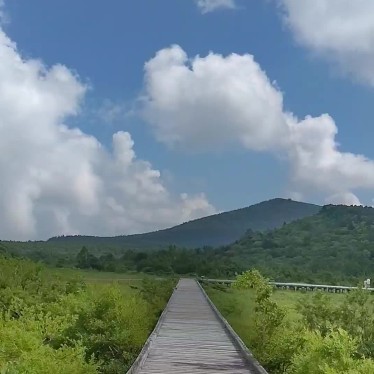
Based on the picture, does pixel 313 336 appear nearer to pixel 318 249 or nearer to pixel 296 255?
pixel 296 255

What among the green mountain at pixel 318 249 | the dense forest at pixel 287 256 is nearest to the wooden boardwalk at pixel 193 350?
the dense forest at pixel 287 256

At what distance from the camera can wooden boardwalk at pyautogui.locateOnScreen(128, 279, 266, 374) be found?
590 inches

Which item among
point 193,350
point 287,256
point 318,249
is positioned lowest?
point 193,350

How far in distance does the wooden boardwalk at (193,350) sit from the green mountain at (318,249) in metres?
56.9

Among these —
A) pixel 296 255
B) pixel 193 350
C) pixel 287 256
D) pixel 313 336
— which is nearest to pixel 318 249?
pixel 296 255

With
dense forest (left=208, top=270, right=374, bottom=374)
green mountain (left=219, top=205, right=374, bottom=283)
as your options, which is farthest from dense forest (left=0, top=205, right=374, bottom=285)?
dense forest (left=208, top=270, right=374, bottom=374)

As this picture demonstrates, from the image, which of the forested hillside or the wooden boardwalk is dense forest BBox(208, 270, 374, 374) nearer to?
the wooden boardwalk

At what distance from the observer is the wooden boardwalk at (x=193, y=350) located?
14977mm

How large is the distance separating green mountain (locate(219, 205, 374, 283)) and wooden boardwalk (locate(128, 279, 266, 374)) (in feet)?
187

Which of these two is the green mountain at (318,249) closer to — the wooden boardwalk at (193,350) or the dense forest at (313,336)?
the dense forest at (313,336)

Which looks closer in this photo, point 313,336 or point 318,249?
point 313,336

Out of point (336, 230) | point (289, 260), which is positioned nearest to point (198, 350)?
point (289, 260)

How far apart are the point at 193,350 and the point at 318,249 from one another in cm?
11096

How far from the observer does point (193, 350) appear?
17641 mm
